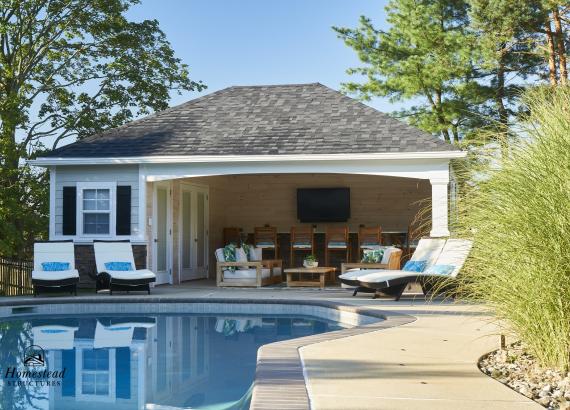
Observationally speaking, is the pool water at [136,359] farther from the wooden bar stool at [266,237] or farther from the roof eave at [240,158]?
the wooden bar stool at [266,237]

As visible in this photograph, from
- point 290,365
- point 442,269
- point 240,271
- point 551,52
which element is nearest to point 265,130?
point 240,271

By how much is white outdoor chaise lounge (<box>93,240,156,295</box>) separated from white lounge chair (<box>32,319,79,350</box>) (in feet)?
6.33

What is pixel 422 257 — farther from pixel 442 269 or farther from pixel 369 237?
pixel 369 237

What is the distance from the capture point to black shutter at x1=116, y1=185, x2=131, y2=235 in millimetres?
13625

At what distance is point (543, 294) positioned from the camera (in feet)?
15.0

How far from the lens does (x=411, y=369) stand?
4.95 meters

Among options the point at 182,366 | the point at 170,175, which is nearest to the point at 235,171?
the point at 170,175

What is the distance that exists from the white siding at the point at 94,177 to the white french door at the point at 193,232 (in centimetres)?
178

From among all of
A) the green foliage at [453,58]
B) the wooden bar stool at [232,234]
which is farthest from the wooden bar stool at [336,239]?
the green foliage at [453,58]

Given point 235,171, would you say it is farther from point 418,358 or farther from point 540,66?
point 540,66

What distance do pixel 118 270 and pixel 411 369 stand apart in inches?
325

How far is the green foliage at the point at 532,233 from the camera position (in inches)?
176

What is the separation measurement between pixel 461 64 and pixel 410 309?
12911 millimetres

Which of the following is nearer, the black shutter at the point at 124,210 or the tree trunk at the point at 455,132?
the black shutter at the point at 124,210
